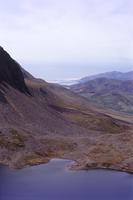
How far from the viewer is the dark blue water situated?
5266 cm

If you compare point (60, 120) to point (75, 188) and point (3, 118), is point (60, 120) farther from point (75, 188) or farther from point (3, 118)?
point (75, 188)

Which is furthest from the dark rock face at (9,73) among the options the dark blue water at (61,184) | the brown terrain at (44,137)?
the dark blue water at (61,184)

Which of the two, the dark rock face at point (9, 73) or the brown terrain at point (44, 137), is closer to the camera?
the brown terrain at point (44, 137)

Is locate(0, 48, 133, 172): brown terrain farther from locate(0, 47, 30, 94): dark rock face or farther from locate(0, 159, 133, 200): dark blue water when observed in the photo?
locate(0, 159, 133, 200): dark blue water

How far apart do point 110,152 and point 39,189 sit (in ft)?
110

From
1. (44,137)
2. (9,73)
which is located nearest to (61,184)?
(44,137)

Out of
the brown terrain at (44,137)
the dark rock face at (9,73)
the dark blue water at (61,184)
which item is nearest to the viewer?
the dark blue water at (61,184)

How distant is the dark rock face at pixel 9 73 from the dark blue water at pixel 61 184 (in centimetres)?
6560

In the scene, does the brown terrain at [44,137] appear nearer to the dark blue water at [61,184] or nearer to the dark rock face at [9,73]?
the dark rock face at [9,73]

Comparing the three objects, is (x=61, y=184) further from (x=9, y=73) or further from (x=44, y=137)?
(x=9, y=73)

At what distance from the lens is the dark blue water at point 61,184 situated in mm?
52656

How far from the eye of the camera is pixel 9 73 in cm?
12900

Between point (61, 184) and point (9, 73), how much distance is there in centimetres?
8347

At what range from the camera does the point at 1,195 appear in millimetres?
51281
